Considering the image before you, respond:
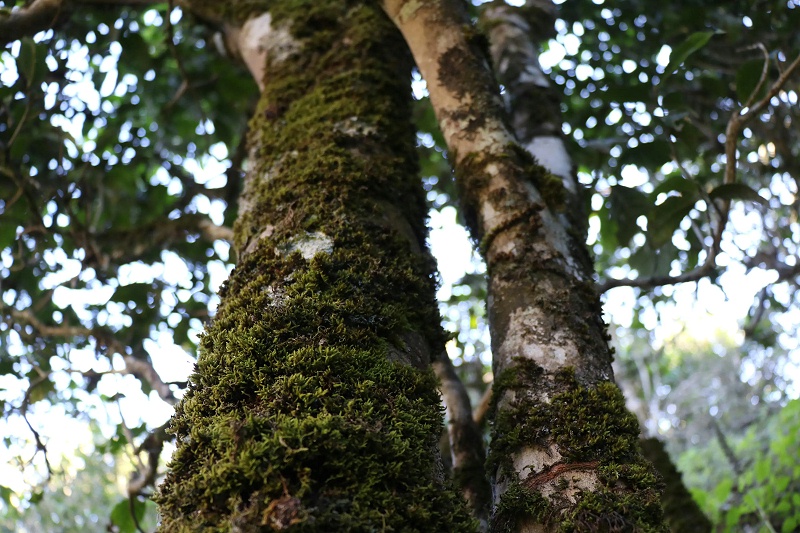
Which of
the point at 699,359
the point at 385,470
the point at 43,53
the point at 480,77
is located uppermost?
the point at 699,359

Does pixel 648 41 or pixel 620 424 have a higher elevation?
pixel 648 41

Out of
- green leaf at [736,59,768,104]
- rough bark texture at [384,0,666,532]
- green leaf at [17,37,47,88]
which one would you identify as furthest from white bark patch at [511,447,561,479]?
green leaf at [17,37,47,88]

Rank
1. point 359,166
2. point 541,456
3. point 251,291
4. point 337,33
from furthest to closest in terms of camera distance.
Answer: point 337,33
point 359,166
point 251,291
point 541,456

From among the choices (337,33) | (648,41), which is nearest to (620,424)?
(337,33)

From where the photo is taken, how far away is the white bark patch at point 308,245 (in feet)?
5.08

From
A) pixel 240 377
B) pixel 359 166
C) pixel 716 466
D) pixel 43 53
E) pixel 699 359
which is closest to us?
pixel 240 377

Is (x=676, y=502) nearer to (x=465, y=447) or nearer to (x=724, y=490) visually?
(x=465, y=447)

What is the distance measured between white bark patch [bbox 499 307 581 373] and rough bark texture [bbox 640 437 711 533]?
1661mm

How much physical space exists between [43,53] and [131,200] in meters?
1.75

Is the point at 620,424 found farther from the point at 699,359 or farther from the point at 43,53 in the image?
the point at 699,359

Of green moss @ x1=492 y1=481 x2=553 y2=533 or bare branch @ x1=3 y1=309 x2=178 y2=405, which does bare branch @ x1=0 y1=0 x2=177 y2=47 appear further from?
green moss @ x1=492 y1=481 x2=553 y2=533

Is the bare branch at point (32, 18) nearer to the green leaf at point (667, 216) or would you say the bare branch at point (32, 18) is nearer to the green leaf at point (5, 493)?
the green leaf at point (5, 493)

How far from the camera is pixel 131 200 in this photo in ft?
14.9

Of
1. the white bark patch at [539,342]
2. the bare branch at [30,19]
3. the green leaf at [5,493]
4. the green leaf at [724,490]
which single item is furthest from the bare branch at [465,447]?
the green leaf at [724,490]
